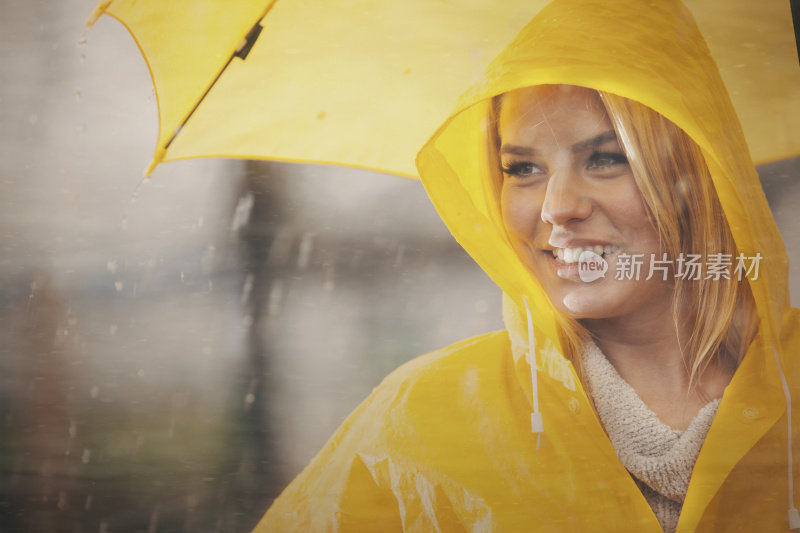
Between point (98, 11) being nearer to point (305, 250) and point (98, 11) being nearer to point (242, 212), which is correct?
point (242, 212)

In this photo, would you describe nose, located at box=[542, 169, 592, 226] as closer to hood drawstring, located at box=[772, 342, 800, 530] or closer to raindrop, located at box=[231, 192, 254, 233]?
hood drawstring, located at box=[772, 342, 800, 530]

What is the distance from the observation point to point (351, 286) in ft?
4.59

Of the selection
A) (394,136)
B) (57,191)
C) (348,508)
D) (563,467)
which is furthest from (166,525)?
(394,136)

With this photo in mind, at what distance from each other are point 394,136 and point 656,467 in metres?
0.99

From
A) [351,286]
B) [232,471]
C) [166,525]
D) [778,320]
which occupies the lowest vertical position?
[166,525]

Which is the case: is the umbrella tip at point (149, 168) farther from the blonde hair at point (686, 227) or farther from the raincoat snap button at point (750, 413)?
the raincoat snap button at point (750, 413)

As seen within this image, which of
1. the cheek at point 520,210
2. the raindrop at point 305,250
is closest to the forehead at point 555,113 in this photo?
the cheek at point 520,210

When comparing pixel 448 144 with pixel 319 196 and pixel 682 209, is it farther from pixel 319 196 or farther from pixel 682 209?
pixel 682 209

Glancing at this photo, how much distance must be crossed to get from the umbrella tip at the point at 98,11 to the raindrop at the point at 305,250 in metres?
0.73

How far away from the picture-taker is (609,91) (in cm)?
134

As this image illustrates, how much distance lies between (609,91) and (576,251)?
372 mm

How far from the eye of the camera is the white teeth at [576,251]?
137 centimetres

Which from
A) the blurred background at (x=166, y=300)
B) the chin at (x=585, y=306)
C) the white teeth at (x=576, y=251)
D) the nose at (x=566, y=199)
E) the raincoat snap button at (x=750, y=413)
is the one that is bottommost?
the blurred background at (x=166, y=300)

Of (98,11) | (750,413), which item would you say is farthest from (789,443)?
(98,11)
